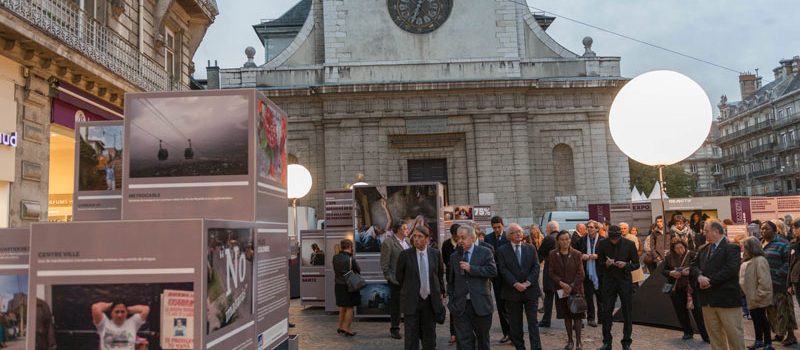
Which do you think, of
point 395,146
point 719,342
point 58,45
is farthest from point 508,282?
point 395,146

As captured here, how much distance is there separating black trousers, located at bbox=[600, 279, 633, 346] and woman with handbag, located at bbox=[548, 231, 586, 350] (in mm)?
341

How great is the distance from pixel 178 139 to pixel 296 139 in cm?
2618

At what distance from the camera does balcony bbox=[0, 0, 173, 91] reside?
33.9 ft

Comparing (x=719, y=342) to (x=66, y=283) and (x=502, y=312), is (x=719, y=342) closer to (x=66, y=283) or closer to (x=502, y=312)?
(x=502, y=312)

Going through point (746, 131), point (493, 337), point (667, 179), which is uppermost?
point (746, 131)

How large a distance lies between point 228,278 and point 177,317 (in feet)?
1.09

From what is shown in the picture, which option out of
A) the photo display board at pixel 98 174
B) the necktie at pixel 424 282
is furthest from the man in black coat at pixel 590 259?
the photo display board at pixel 98 174

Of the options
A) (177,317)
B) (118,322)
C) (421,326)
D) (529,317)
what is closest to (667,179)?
(529,317)

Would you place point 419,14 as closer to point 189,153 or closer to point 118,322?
point 189,153

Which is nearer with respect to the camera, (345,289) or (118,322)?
(118,322)

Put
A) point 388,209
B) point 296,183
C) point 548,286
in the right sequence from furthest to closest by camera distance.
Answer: point 296,183
point 388,209
point 548,286

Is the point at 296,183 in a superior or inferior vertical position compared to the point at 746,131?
inferior

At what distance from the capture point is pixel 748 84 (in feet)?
253

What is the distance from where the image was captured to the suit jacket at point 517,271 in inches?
311
